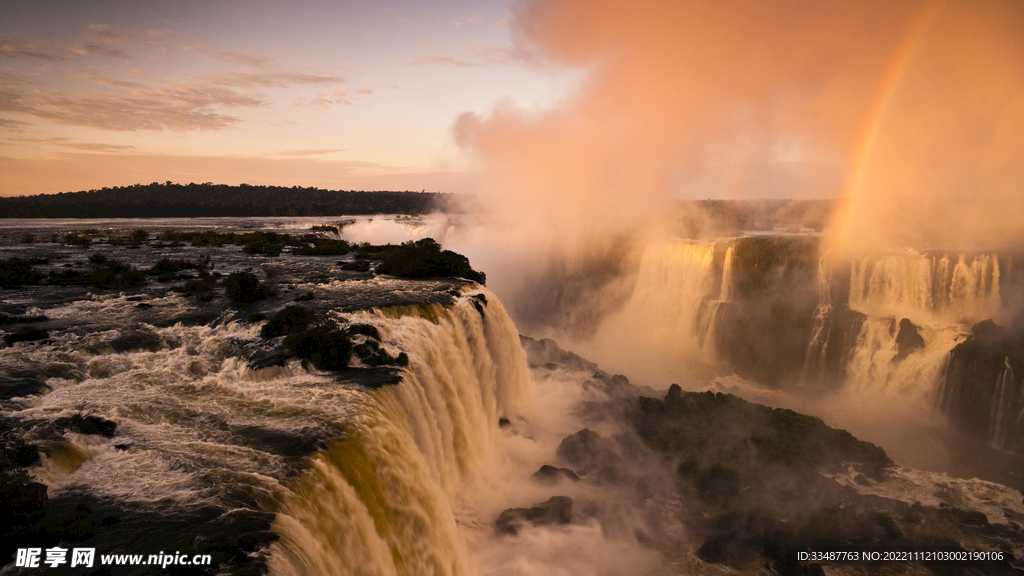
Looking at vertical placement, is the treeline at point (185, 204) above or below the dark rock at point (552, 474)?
above

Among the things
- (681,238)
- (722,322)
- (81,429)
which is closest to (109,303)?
(81,429)

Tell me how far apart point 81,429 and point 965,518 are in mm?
23262

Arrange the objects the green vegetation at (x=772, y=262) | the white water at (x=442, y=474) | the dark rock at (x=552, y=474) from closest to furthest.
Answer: the white water at (x=442, y=474) → the dark rock at (x=552, y=474) → the green vegetation at (x=772, y=262)

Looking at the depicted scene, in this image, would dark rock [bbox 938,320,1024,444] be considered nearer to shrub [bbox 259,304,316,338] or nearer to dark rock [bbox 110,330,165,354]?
shrub [bbox 259,304,316,338]

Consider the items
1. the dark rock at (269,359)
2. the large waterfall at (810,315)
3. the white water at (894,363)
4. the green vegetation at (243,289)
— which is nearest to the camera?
the dark rock at (269,359)

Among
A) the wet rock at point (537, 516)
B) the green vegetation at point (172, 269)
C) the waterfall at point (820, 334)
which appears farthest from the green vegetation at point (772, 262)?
the green vegetation at point (172, 269)

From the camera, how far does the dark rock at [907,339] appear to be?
24.6 metres

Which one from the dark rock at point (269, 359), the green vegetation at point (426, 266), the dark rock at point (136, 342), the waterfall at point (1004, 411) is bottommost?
the waterfall at point (1004, 411)

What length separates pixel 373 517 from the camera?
7.90 metres

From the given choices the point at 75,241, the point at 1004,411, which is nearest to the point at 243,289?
the point at 75,241

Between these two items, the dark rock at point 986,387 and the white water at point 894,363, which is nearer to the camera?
the dark rock at point 986,387

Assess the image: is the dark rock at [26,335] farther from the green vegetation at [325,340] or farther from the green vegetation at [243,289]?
the green vegetation at [325,340]

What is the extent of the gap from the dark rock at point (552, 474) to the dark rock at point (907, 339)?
66.5 feet

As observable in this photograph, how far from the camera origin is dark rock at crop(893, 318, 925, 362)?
24562 mm
